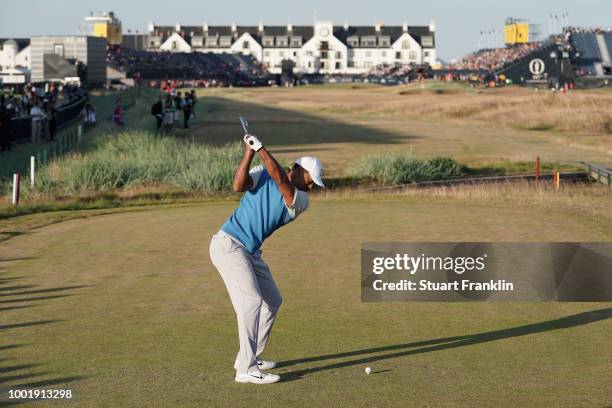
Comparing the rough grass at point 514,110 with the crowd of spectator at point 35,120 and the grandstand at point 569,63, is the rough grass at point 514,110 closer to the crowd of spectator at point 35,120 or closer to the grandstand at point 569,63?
the crowd of spectator at point 35,120

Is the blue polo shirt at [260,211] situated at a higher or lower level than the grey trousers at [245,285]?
higher

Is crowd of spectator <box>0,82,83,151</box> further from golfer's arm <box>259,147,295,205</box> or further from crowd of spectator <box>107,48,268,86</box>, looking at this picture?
crowd of spectator <box>107,48,268,86</box>

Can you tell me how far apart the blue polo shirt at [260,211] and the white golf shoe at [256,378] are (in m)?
1.09

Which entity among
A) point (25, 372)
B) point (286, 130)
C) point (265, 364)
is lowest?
point (286, 130)

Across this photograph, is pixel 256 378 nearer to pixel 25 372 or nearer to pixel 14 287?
pixel 25 372

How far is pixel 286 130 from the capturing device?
212ft

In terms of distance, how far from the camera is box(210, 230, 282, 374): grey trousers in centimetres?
998

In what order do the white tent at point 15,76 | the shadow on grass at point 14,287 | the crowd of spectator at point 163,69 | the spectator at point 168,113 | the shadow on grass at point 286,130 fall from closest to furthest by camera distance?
the shadow on grass at point 14,287 < the spectator at point 168,113 < the shadow on grass at point 286,130 < the white tent at point 15,76 < the crowd of spectator at point 163,69

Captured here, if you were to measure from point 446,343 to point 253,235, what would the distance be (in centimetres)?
319

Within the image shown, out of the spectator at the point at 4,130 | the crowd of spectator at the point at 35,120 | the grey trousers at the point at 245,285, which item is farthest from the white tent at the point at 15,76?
the grey trousers at the point at 245,285

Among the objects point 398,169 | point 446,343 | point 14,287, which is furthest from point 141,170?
point 446,343

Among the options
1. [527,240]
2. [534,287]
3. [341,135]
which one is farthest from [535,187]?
[341,135]

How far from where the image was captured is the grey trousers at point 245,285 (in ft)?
32.7

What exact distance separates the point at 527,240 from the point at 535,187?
512 inches
